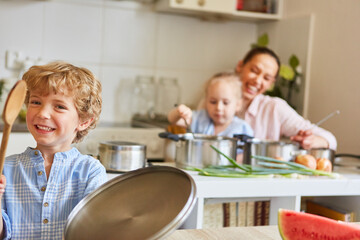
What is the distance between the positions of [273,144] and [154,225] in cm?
125

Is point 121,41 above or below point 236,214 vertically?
above

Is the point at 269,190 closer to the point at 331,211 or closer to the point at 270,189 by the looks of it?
the point at 270,189

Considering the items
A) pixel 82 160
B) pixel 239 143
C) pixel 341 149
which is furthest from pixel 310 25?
pixel 82 160

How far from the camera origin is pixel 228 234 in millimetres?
1076

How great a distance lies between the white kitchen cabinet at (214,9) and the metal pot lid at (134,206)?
7.75 ft

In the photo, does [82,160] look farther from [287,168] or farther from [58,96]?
[287,168]

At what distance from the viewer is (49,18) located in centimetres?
325

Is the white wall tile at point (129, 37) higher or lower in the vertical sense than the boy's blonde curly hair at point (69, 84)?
higher

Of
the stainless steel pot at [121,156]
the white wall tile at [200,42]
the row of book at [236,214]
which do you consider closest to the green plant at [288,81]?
the white wall tile at [200,42]

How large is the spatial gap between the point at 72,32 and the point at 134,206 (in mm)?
2584

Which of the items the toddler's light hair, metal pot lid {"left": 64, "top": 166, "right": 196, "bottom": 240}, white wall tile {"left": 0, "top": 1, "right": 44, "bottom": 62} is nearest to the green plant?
the toddler's light hair

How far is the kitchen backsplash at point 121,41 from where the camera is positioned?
10.6 feet

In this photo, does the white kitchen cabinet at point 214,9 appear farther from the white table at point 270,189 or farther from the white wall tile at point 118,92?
the white table at point 270,189

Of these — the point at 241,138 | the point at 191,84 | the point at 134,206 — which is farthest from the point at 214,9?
the point at 134,206
